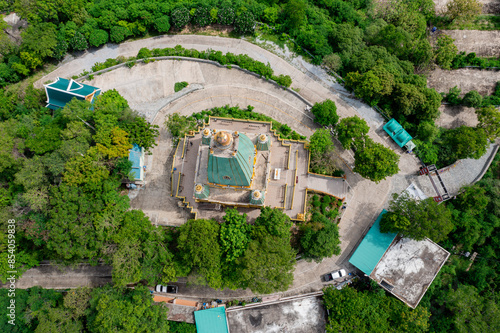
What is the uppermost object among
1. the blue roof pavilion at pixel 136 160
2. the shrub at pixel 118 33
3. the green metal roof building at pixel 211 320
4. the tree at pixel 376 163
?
the shrub at pixel 118 33

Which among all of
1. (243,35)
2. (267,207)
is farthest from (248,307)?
(243,35)

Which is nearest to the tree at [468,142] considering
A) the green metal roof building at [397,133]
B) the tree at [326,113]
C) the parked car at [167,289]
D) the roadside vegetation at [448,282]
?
the roadside vegetation at [448,282]

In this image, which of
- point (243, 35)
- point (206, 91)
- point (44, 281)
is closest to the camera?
point (44, 281)

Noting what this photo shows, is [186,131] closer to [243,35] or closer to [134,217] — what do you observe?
[134,217]

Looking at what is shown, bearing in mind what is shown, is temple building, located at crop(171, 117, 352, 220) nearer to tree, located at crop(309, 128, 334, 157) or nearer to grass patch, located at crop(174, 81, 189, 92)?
tree, located at crop(309, 128, 334, 157)

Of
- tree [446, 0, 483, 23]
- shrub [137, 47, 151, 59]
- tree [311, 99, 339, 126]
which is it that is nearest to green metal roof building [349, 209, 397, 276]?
tree [311, 99, 339, 126]

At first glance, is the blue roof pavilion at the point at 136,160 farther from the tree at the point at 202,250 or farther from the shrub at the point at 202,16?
the shrub at the point at 202,16

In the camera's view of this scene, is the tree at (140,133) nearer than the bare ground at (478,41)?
Yes
